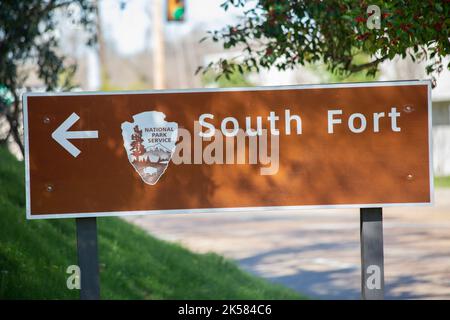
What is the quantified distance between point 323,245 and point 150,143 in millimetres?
9926

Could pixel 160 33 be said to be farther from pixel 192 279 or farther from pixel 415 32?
pixel 415 32

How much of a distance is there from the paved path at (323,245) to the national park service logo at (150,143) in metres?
5.12

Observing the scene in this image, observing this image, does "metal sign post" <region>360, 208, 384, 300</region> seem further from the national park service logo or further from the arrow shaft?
the arrow shaft

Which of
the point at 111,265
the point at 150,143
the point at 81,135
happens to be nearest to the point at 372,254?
the point at 150,143

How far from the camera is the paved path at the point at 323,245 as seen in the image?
10.3m

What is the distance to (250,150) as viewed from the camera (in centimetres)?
484

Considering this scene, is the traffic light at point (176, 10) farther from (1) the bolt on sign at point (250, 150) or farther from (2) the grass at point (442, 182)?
(2) the grass at point (442, 182)

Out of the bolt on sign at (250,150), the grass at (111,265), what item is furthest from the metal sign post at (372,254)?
the grass at (111,265)

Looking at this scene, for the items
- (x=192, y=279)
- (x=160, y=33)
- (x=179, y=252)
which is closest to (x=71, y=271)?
(x=192, y=279)

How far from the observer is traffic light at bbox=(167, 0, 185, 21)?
16.0 metres

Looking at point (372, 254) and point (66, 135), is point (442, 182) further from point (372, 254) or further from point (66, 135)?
point (66, 135)

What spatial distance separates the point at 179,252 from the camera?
10867 millimetres
